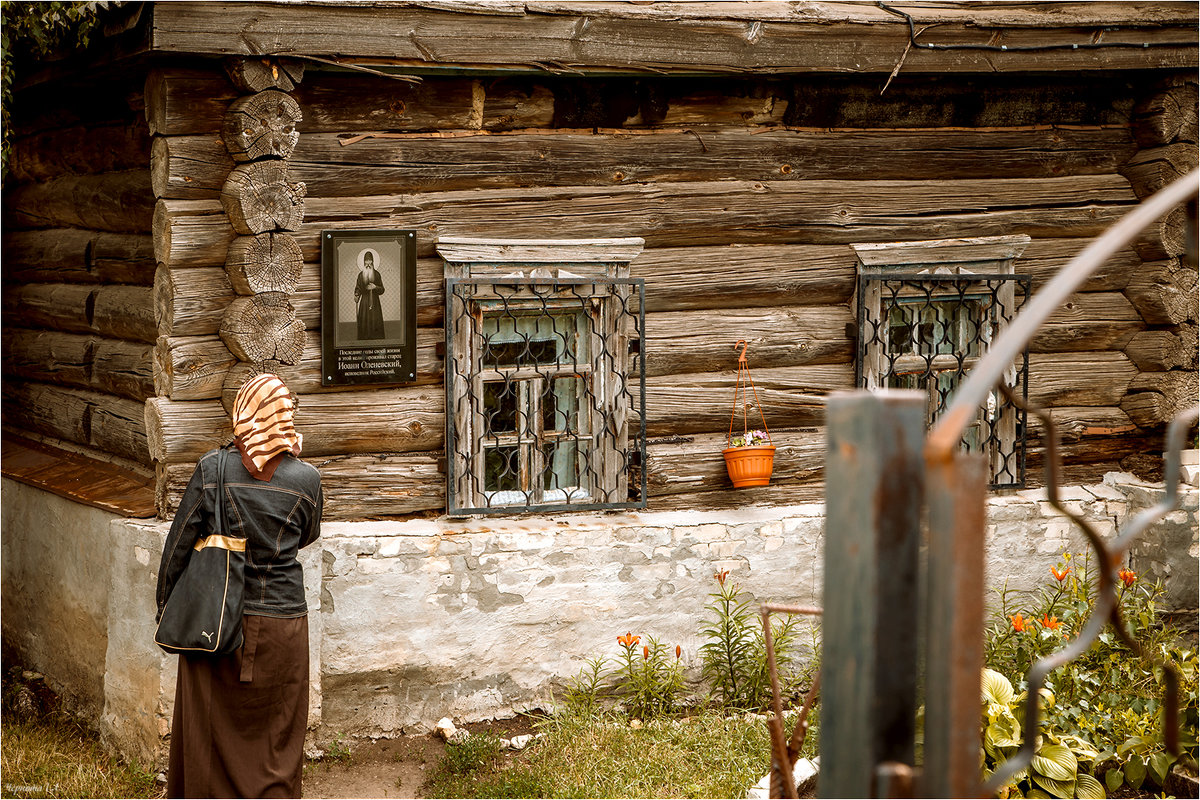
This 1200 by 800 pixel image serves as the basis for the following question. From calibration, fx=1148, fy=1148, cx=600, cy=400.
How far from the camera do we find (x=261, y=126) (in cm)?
499

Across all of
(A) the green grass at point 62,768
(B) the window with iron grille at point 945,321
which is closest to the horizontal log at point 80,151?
(A) the green grass at point 62,768

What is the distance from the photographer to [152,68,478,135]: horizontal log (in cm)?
498

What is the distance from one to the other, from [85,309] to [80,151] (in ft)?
2.96

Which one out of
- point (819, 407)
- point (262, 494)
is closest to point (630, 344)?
point (819, 407)

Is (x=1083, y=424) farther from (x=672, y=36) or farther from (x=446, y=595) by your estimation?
(x=446, y=595)

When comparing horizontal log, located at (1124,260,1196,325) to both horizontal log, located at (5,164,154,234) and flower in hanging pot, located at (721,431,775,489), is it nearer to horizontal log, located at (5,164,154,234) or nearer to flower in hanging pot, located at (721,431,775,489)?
flower in hanging pot, located at (721,431,775,489)

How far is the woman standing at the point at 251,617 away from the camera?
4098 millimetres

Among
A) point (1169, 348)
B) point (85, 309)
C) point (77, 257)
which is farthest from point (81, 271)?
point (1169, 348)

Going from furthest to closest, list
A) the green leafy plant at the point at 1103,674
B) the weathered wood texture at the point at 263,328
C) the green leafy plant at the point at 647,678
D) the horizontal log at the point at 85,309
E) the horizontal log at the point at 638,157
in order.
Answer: the horizontal log at the point at 85,309, the green leafy plant at the point at 647,678, the horizontal log at the point at 638,157, the weathered wood texture at the point at 263,328, the green leafy plant at the point at 1103,674

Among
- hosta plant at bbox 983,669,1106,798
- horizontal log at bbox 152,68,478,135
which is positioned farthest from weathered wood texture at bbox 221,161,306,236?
hosta plant at bbox 983,669,1106,798

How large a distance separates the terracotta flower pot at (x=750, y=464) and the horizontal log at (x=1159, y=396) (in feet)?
8.02

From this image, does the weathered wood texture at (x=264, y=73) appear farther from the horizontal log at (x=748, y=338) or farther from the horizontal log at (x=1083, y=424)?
the horizontal log at (x=1083, y=424)

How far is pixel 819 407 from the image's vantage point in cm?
634

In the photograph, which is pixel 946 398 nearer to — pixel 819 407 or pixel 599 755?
pixel 819 407
